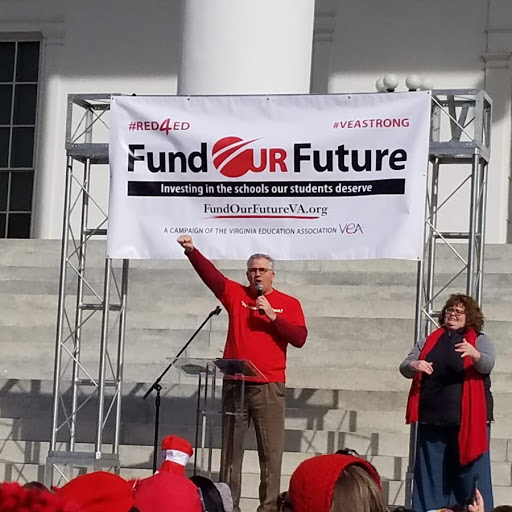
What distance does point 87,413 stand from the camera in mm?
11125

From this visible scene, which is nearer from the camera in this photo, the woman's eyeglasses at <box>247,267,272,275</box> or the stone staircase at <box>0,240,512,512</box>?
the woman's eyeglasses at <box>247,267,272,275</box>

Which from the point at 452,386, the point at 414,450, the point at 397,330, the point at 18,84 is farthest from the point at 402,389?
the point at 18,84

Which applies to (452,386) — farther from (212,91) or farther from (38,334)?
(38,334)

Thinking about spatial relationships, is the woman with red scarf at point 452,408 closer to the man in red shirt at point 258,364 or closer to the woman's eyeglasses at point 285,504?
the man in red shirt at point 258,364

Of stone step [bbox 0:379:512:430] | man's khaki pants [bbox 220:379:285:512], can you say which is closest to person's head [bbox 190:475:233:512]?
man's khaki pants [bbox 220:379:285:512]

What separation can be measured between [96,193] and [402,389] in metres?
7.08

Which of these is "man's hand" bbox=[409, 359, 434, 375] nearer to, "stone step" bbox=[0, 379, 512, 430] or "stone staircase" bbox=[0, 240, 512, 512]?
"stone staircase" bbox=[0, 240, 512, 512]

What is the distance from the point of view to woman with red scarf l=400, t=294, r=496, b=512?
8180 mm

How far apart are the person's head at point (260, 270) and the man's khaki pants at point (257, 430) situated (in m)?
0.64

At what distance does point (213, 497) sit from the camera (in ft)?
16.5

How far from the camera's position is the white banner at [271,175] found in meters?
8.88

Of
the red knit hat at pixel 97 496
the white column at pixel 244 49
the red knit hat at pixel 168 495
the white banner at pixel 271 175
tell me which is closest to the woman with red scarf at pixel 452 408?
the white banner at pixel 271 175

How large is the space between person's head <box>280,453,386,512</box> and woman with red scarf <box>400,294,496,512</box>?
5.31 metres

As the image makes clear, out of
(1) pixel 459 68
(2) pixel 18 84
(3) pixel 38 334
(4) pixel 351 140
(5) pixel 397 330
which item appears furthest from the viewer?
(2) pixel 18 84
